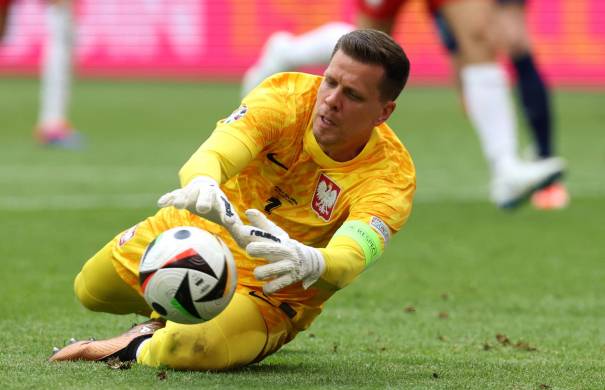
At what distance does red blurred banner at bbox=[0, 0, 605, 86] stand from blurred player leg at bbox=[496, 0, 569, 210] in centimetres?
881

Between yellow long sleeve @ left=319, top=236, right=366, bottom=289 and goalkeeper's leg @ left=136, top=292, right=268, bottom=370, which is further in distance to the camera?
goalkeeper's leg @ left=136, top=292, right=268, bottom=370

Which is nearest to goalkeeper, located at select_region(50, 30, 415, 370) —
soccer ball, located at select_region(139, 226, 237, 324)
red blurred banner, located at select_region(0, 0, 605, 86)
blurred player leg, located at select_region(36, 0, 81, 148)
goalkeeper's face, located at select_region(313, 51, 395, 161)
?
goalkeeper's face, located at select_region(313, 51, 395, 161)

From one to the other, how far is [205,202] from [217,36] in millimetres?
15811

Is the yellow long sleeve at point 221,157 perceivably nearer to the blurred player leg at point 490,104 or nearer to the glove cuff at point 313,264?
the glove cuff at point 313,264

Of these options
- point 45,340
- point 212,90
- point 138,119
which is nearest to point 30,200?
point 45,340

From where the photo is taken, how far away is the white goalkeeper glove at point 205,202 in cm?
400

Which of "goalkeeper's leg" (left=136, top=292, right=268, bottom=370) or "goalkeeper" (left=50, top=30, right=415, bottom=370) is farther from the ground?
"goalkeeper" (left=50, top=30, right=415, bottom=370)

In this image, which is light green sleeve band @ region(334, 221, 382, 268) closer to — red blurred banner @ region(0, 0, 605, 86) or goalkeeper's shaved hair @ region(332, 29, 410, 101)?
goalkeeper's shaved hair @ region(332, 29, 410, 101)

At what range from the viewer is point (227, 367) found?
4508 millimetres

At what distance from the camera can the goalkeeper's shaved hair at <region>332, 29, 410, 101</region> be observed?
4.38m

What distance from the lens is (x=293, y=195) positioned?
4.68 metres

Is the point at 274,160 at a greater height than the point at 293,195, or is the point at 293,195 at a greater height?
the point at 274,160

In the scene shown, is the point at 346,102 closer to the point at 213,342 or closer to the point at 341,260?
the point at 341,260

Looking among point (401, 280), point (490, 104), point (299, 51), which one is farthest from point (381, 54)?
point (299, 51)
